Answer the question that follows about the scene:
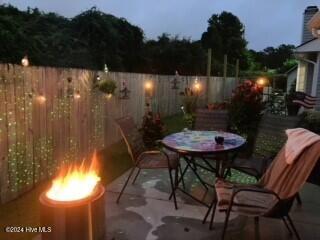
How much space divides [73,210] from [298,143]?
1820 millimetres

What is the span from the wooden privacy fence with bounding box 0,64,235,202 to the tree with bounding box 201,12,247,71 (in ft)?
72.7

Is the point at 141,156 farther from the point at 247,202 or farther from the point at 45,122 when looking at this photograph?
the point at 247,202

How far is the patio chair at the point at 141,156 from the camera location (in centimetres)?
354

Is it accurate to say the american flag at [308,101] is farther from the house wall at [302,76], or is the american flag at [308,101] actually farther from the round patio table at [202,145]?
the round patio table at [202,145]

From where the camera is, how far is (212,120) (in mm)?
4703

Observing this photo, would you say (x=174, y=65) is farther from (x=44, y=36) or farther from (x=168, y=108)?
(x=168, y=108)

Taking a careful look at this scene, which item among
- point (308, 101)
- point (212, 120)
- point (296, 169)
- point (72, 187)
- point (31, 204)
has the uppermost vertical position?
point (308, 101)

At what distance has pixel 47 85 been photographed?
3984 mm

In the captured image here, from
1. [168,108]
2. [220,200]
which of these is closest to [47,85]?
[220,200]

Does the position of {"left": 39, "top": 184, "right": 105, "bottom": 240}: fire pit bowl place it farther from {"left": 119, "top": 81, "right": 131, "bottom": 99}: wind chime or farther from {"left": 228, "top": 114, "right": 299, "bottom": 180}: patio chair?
{"left": 119, "top": 81, "right": 131, "bottom": 99}: wind chime

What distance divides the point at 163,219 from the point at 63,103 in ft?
7.47

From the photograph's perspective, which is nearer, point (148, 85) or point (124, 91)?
point (124, 91)

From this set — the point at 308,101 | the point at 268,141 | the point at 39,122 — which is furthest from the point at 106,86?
the point at 308,101

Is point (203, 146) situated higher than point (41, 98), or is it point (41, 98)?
point (41, 98)
